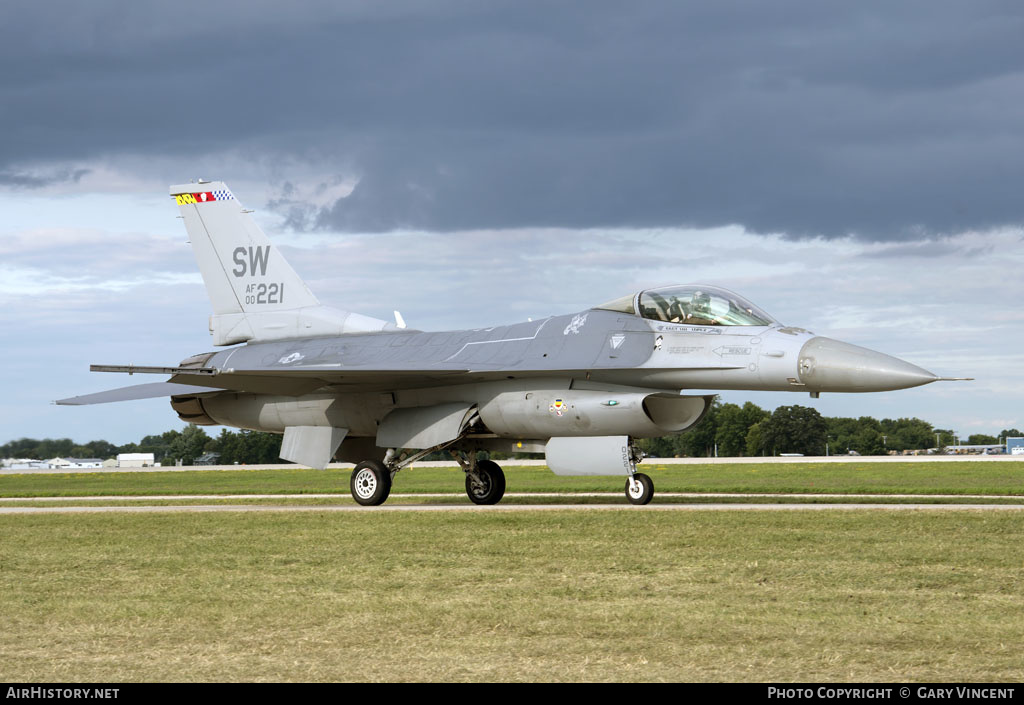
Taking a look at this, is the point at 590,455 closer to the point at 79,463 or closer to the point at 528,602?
the point at 528,602

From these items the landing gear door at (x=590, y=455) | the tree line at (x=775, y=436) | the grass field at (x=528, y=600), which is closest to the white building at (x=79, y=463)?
the tree line at (x=775, y=436)

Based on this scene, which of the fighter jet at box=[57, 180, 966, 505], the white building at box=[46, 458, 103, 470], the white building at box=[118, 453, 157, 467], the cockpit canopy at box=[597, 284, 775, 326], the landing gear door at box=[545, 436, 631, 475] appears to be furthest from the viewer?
the white building at box=[118, 453, 157, 467]

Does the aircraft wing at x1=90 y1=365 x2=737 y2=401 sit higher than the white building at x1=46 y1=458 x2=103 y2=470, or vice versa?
the aircraft wing at x1=90 y1=365 x2=737 y2=401

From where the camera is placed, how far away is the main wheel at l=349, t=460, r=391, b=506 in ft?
65.6

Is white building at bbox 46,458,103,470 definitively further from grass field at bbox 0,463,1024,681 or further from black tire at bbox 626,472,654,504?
grass field at bbox 0,463,1024,681

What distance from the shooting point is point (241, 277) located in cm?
2383

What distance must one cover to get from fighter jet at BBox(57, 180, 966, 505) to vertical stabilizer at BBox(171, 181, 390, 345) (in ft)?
0.10

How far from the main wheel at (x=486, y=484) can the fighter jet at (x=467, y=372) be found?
0.03m

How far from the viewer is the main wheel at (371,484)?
65.6 feet

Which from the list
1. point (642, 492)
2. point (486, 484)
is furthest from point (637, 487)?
point (486, 484)

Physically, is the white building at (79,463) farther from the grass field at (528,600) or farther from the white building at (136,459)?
the grass field at (528,600)

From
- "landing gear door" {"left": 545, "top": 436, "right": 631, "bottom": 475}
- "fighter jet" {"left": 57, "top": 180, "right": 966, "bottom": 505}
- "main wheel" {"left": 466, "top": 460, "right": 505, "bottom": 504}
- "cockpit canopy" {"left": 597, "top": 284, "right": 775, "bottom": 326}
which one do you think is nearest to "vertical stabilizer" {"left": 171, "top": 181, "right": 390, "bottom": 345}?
"fighter jet" {"left": 57, "top": 180, "right": 966, "bottom": 505}
